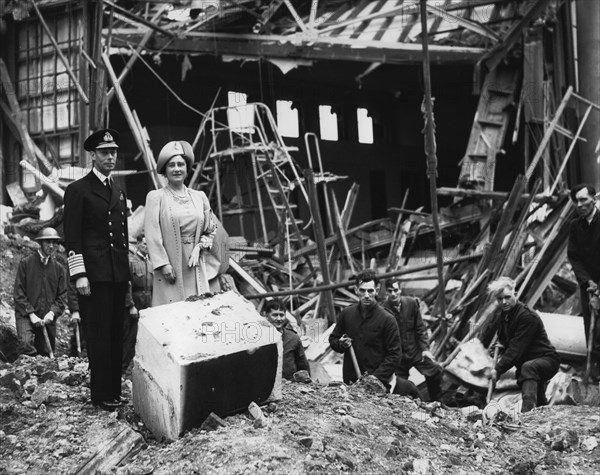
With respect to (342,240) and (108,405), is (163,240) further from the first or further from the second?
(342,240)

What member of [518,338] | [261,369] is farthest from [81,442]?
[518,338]

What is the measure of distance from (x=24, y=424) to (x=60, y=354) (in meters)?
4.67

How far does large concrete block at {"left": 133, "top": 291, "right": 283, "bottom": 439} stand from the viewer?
629 centimetres

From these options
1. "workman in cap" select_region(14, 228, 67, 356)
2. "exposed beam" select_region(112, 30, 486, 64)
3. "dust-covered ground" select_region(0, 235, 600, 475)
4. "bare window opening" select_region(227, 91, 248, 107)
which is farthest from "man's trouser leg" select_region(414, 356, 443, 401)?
"bare window opening" select_region(227, 91, 248, 107)

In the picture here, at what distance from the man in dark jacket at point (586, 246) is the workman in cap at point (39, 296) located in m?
5.15

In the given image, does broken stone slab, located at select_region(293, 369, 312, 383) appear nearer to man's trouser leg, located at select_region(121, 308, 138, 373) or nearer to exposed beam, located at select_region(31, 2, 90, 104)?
man's trouser leg, located at select_region(121, 308, 138, 373)

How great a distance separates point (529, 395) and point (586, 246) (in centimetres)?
169

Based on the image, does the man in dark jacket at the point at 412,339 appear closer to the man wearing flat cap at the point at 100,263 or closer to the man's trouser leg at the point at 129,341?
the man's trouser leg at the point at 129,341

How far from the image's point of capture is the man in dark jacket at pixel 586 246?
10.1 metres

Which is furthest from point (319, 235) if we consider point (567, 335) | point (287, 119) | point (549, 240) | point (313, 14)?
point (287, 119)

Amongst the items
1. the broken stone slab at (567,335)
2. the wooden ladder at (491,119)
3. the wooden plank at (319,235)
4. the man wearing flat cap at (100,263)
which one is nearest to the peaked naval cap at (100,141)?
the man wearing flat cap at (100,263)

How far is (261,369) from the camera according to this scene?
6672 mm

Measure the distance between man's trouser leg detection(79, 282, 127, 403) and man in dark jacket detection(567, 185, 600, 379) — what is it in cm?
501

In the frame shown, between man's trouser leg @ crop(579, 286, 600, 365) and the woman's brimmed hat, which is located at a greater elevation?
the woman's brimmed hat
